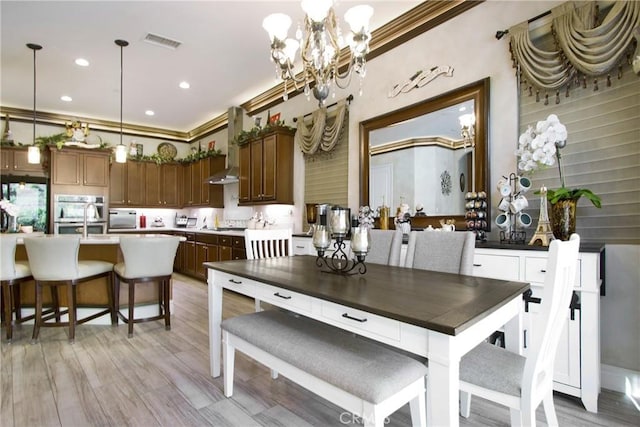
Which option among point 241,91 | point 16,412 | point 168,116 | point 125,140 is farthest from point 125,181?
point 16,412

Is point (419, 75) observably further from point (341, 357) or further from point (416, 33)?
point (341, 357)

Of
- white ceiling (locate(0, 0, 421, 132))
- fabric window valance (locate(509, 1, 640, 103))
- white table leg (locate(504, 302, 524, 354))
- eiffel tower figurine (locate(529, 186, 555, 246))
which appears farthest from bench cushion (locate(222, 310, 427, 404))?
white ceiling (locate(0, 0, 421, 132))

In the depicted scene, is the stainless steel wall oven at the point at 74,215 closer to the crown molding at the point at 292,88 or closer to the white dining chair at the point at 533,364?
the crown molding at the point at 292,88

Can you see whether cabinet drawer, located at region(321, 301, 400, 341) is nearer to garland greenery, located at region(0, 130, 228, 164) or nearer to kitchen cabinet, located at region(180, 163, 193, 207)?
garland greenery, located at region(0, 130, 228, 164)

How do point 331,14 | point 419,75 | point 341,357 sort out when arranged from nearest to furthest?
point 341,357, point 331,14, point 419,75

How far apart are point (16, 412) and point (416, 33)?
428 cm

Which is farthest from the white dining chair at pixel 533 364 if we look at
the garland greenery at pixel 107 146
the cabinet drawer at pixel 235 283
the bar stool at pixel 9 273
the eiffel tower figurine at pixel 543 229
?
the garland greenery at pixel 107 146

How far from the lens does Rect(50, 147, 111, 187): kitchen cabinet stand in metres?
6.23

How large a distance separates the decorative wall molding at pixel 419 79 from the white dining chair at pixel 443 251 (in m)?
1.76

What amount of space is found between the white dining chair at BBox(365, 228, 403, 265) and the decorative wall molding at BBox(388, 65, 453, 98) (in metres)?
1.71

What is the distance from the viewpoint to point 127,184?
7.33m

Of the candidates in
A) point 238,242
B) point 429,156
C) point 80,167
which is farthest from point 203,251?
point 429,156

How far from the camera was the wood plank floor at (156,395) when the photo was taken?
73.8 inches

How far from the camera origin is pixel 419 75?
3.37 metres
